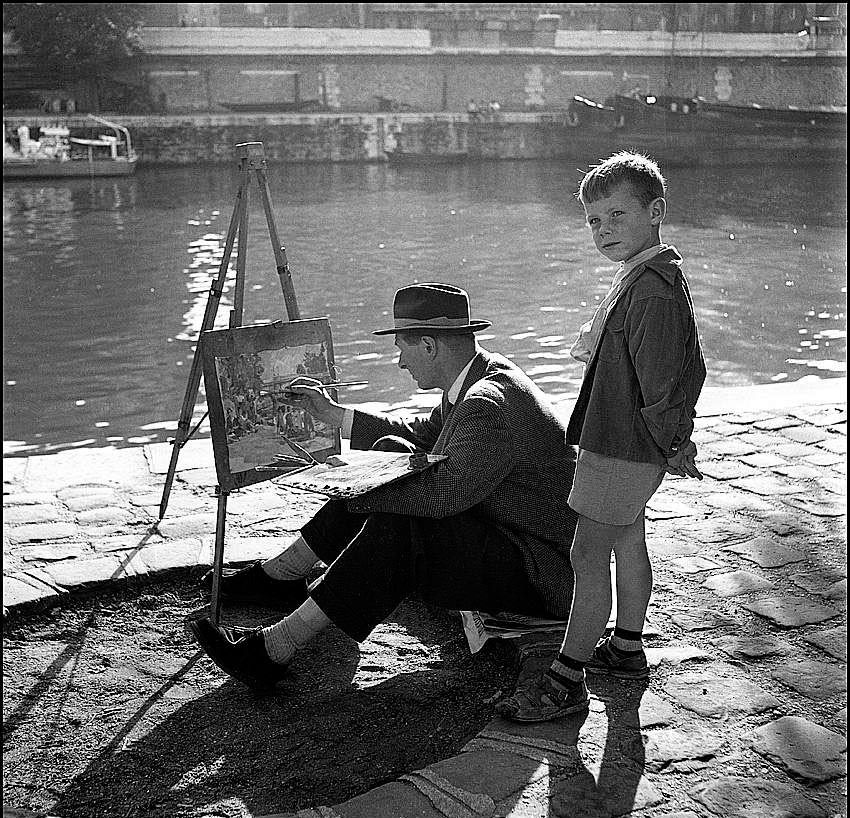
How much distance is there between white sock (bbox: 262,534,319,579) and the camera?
3.59 meters

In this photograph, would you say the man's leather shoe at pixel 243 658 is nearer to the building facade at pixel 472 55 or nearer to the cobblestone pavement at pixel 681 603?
the cobblestone pavement at pixel 681 603

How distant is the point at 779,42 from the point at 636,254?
43549 millimetres

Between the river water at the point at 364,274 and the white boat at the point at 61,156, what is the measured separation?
470 millimetres

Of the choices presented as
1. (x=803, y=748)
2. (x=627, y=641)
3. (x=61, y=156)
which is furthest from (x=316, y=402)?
(x=61, y=156)

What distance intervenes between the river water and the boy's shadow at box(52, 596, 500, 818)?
4.08 metres

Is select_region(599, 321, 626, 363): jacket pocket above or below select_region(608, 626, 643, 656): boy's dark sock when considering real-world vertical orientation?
above

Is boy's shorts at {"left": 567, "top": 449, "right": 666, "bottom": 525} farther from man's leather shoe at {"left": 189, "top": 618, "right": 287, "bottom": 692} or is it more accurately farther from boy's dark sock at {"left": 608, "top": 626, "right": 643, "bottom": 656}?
man's leather shoe at {"left": 189, "top": 618, "right": 287, "bottom": 692}

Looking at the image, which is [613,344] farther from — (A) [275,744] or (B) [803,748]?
(A) [275,744]

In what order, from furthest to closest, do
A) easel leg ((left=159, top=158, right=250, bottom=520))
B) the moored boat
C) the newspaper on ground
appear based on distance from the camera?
the moored boat < easel leg ((left=159, top=158, right=250, bottom=520)) < the newspaper on ground

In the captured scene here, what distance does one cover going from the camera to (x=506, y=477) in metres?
3.13

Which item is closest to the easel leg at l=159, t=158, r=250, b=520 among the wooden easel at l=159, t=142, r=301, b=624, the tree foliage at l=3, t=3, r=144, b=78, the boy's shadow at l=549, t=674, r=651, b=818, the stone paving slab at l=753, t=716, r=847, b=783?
the wooden easel at l=159, t=142, r=301, b=624

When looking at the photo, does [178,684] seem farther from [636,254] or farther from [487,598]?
[636,254]

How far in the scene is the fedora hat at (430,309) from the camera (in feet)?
10.2

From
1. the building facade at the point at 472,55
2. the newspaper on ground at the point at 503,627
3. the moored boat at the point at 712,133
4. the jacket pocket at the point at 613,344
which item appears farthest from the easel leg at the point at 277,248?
the building facade at the point at 472,55
